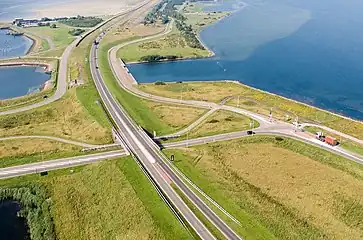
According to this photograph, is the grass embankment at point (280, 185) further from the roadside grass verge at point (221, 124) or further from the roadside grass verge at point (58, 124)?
the roadside grass verge at point (58, 124)

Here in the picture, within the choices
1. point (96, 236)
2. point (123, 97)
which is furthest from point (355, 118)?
point (96, 236)

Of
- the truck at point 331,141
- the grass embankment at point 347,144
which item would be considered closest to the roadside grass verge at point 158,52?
the grass embankment at point 347,144

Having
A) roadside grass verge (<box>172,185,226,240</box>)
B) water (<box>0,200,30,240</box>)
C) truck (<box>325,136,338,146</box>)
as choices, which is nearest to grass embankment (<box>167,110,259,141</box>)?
truck (<box>325,136,338,146</box>)

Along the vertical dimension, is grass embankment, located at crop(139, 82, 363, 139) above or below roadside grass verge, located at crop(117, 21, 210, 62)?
above

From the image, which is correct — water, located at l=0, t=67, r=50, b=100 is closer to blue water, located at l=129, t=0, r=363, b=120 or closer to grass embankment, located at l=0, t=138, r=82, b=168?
blue water, located at l=129, t=0, r=363, b=120

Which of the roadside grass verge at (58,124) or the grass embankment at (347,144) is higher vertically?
the roadside grass verge at (58,124)

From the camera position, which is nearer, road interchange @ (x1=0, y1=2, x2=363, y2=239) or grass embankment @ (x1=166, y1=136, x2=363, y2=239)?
grass embankment @ (x1=166, y1=136, x2=363, y2=239)

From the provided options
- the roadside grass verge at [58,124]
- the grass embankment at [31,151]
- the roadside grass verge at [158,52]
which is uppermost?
the grass embankment at [31,151]
